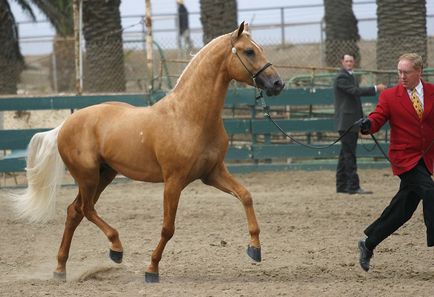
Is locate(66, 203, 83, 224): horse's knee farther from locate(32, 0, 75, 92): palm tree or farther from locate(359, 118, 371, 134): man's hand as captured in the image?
locate(32, 0, 75, 92): palm tree

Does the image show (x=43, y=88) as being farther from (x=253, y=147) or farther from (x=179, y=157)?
(x=179, y=157)

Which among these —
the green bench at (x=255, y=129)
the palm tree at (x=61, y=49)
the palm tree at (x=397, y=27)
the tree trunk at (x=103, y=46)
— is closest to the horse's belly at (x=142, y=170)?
the green bench at (x=255, y=129)

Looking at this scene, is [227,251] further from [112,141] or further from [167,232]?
[112,141]

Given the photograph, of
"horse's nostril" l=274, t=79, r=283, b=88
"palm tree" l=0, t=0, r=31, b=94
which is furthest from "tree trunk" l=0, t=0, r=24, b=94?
"horse's nostril" l=274, t=79, r=283, b=88

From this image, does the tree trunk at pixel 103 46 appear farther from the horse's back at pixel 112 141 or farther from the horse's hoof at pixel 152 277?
the horse's hoof at pixel 152 277

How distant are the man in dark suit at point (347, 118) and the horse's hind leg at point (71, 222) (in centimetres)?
461

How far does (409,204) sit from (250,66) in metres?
1.57

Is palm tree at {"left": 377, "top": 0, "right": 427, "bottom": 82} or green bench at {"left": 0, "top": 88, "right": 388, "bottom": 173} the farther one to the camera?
palm tree at {"left": 377, "top": 0, "right": 427, "bottom": 82}

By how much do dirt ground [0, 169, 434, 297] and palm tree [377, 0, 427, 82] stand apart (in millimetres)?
4140

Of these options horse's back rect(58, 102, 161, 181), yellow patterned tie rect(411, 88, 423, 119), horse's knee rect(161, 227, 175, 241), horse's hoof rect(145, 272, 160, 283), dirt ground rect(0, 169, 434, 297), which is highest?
yellow patterned tie rect(411, 88, 423, 119)

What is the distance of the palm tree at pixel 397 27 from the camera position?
1503 cm

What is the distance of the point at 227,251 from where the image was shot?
300 inches

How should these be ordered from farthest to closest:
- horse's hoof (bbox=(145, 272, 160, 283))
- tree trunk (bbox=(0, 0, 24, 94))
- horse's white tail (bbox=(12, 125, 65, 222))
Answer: tree trunk (bbox=(0, 0, 24, 94)) → horse's white tail (bbox=(12, 125, 65, 222)) → horse's hoof (bbox=(145, 272, 160, 283))

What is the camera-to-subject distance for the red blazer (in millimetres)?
6203
